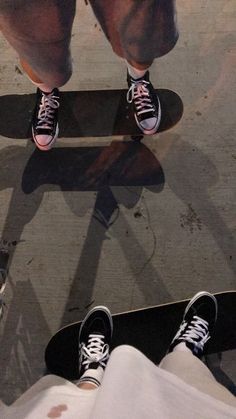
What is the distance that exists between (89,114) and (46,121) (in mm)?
141

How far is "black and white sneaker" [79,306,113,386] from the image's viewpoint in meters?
1.17

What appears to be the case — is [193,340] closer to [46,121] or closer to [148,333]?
[148,333]

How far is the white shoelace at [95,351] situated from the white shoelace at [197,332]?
21 cm

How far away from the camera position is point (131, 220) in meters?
1.34

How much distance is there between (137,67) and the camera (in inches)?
48.2

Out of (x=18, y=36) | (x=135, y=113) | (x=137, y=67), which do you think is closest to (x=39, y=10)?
(x=18, y=36)

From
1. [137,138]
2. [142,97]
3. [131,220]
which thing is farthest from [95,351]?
[142,97]

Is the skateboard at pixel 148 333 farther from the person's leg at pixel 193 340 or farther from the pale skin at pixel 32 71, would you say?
the pale skin at pixel 32 71

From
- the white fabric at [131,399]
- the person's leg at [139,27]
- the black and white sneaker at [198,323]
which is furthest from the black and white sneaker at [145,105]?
the white fabric at [131,399]

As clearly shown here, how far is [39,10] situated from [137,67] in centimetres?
45

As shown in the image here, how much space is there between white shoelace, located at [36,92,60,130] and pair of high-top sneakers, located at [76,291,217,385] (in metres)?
0.55

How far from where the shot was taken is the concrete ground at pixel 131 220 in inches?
50.5

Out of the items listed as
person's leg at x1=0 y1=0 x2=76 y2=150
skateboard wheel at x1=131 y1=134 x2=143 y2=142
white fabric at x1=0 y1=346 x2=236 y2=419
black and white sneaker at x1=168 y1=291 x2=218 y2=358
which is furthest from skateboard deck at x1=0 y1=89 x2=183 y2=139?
white fabric at x1=0 y1=346 x2=236 y2=419

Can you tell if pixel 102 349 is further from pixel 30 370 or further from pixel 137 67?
pixel 137 67
